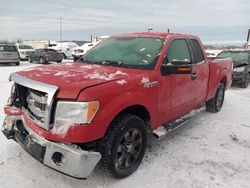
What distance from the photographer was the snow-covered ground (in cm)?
316

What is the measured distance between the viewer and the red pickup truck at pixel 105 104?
2666 mm

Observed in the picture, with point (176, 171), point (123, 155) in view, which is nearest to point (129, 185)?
point (123, 155)

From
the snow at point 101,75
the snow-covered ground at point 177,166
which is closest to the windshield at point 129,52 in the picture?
the snow at point 101,75

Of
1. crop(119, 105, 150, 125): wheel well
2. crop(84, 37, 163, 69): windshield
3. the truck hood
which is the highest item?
crop(84, 37, 163, 69): windshield

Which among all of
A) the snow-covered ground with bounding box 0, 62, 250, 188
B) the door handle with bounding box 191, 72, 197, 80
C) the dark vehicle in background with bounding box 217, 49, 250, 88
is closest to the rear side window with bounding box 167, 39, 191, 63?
the door handle with bounding box 191, 72, 197, 80

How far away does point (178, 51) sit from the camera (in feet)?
14.4

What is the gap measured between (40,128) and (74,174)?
2.15 ft

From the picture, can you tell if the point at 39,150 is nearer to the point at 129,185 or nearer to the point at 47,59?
the point at 129,185

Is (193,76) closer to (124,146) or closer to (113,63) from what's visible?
(113,63)

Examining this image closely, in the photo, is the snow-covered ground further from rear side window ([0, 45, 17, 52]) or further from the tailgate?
rear side window ([0, 45, 17, 52])

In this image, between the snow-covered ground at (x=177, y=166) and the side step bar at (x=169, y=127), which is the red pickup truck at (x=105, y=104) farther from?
the snow-covered ground at (x=177, y=166)

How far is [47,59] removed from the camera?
69.6 ft

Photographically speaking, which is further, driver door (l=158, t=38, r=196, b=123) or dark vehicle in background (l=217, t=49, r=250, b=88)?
dark vehicle in background (l=217, t=49, r=250, b=88)

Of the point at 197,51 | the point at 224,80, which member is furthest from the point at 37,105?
the point at 224,80
